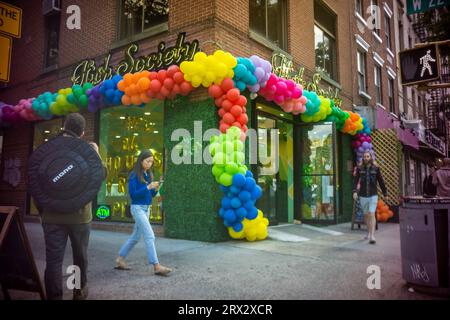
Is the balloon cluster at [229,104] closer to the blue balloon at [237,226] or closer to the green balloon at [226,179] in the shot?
the green balloon at [226,179]

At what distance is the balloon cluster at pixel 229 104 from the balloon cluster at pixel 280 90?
1083 millimetres

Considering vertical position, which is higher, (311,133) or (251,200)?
(311,133)

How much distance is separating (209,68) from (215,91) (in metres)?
0.50

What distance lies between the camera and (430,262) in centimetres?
426

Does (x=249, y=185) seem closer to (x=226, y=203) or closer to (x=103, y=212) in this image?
(x=226, y=203)

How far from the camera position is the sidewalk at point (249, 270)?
13.6 ft

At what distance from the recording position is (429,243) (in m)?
4.27

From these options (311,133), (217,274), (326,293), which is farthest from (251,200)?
(311,133)

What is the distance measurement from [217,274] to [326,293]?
1494 millimetres

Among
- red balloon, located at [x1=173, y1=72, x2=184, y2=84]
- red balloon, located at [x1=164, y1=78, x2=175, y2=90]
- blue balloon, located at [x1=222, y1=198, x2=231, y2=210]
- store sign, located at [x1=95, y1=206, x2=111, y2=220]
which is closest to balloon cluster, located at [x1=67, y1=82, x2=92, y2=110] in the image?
red balloon, located at [x1=164, y1=78, x2=175, y2=90]

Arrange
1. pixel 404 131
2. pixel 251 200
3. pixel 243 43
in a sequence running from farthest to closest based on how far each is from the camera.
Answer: pixel 404 131 < pixel 243 43 < pixel 251 200
